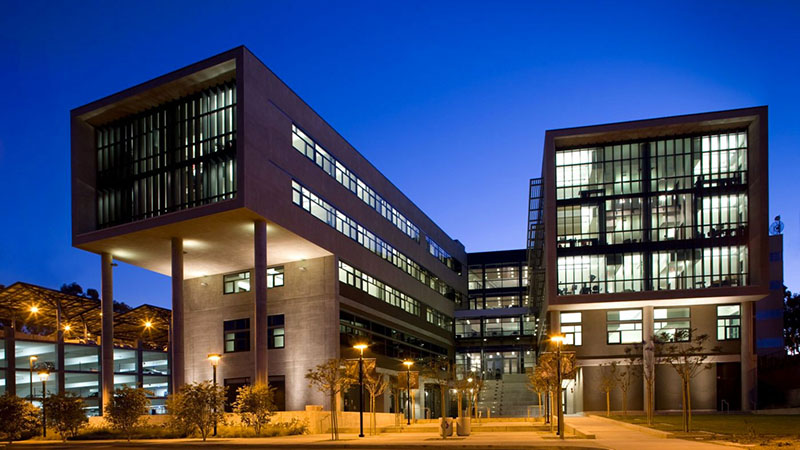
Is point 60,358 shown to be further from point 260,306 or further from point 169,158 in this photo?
point 260,306

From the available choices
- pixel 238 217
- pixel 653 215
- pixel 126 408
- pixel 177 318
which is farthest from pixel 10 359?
pixel 653 215

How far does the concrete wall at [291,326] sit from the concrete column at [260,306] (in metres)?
5.67

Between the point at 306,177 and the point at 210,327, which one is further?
the point at 210,327

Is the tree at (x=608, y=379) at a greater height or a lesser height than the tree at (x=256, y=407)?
lesser

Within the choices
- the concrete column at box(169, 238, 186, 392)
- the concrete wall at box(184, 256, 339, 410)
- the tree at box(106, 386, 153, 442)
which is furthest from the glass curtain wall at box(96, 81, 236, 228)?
the tree at box(106, 386, 153, 442)

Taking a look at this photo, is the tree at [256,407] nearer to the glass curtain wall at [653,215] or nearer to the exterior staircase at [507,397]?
the glass curtain wall at [653,215]

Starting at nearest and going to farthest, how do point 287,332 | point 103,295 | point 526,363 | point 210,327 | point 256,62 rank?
point 256,62 < point 103,295 < point 287,332 < point 210,327 < point 526,363

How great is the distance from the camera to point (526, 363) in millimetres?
97812

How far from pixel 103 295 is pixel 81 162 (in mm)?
10040

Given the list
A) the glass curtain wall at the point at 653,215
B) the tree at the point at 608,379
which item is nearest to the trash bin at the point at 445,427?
the tree at the point at 608,379

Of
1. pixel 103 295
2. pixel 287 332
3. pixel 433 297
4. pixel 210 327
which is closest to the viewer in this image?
pixel 103 295

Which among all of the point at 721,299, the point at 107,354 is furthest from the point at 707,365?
the point at 107,354

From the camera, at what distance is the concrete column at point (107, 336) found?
49.4m

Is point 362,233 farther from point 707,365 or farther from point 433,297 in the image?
point 707,365
